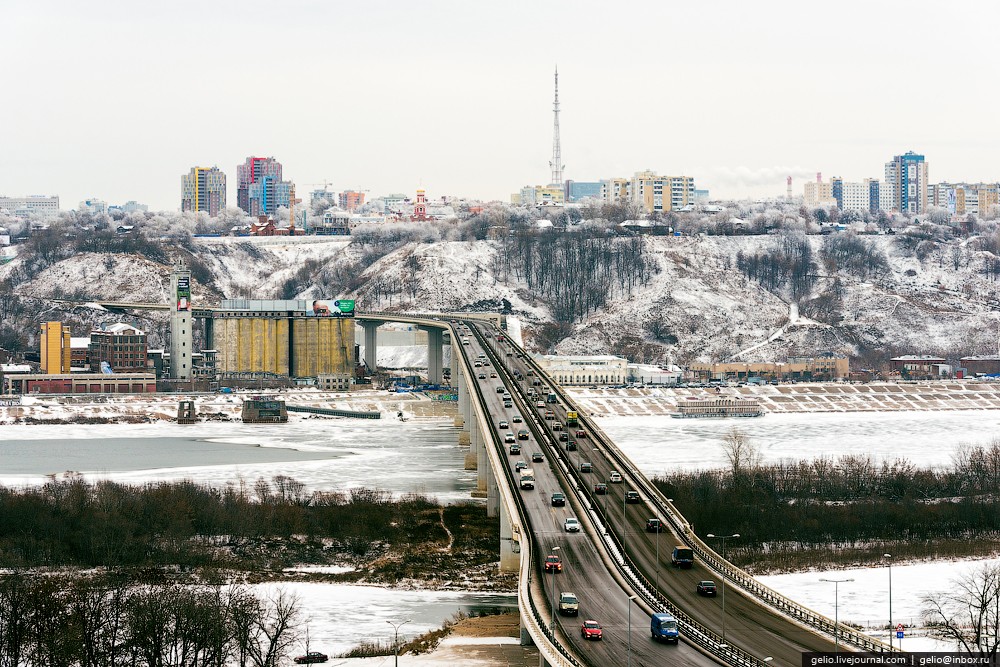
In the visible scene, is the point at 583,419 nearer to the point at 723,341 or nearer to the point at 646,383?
the point at 646,383

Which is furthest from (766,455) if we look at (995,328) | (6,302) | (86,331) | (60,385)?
(6,302)

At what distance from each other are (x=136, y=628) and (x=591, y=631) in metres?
13.0

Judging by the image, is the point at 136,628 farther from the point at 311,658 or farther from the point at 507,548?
the point at 507,548

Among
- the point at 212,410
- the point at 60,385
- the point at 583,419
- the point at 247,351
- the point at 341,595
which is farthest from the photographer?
the point at 247,351

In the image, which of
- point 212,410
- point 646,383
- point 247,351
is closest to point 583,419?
point 212,410

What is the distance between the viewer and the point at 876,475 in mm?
81500

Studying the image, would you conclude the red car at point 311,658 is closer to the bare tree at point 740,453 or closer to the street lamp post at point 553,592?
the street lamp post at point 553,592

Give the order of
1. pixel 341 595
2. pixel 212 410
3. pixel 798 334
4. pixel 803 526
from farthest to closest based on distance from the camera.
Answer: pixel 798 334, pixel 212 410, pixel 803 526, pixel 341 595

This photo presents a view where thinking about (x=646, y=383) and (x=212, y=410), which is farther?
(x=646, y=383)

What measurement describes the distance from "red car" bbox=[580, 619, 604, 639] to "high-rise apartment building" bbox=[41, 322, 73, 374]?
11156cm

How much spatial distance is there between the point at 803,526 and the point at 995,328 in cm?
11103

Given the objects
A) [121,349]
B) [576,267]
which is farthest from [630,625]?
[576,267]

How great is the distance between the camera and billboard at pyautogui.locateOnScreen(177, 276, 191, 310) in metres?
145

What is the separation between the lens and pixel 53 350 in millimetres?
143000
